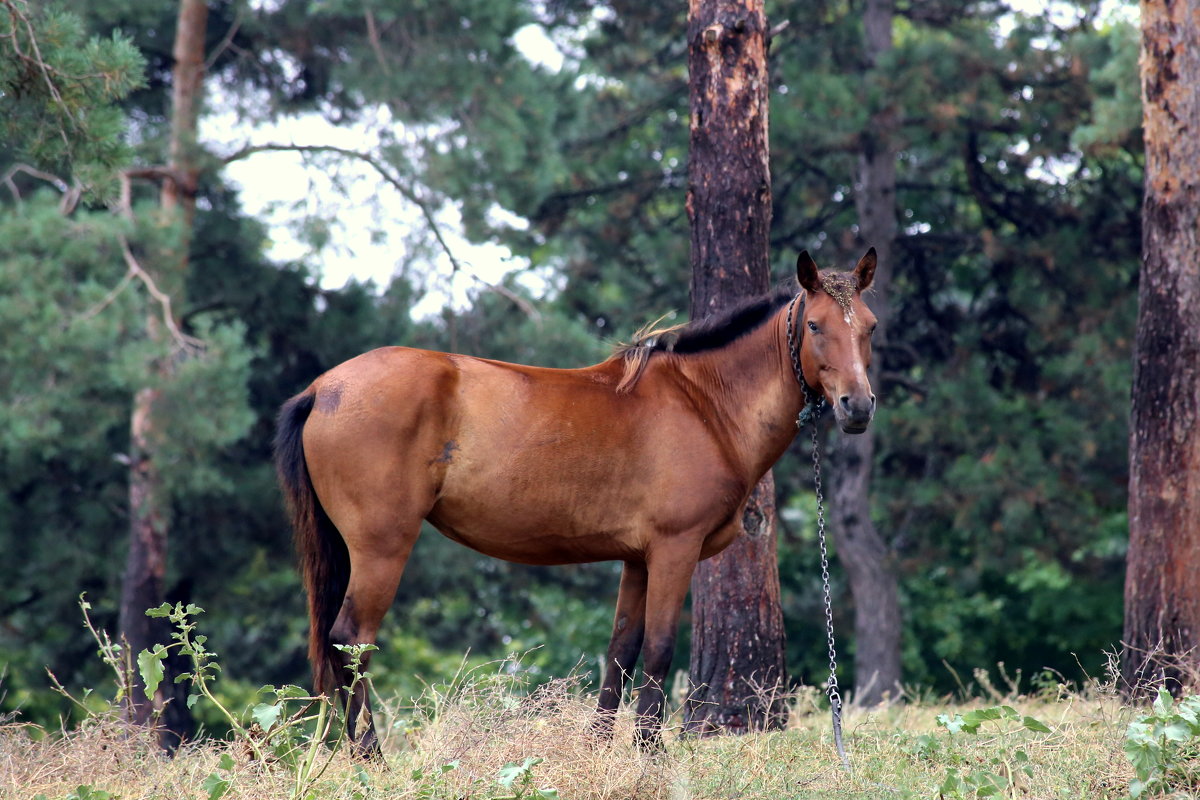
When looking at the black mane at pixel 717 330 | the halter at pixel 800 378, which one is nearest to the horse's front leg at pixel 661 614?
the halter at pixel 800 378

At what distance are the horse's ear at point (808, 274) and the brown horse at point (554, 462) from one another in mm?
14

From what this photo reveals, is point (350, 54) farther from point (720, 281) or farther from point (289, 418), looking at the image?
point (289, 418)

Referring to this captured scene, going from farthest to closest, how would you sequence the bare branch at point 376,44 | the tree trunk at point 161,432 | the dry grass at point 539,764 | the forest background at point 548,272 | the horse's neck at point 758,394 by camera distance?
1. the bare branch at point 376,44
2. the forest background at point 548,272
3. the tree trunk at point 161,432
4. the horse's neck at point 758,394
5. the dry grass at point 539,764

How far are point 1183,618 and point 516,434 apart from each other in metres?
4.42

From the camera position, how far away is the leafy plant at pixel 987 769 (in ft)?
13.6

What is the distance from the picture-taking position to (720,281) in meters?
7.03

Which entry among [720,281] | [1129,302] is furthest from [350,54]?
[1129,302]

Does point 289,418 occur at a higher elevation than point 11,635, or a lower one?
higher

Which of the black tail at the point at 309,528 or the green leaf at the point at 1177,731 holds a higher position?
the black tail at the point at 309,528

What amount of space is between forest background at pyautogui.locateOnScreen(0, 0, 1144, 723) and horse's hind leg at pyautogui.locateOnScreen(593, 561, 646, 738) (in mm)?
7409

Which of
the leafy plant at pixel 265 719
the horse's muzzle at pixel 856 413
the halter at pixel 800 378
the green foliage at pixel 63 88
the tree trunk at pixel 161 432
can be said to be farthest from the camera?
the tree trunk at pixel 161 432

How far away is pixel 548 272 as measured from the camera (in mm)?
18891

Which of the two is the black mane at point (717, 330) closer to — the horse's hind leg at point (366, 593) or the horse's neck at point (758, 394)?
the horse's neck at point (758, 394)

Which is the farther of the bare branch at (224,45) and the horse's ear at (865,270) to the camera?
the bare branch at (224,45)
